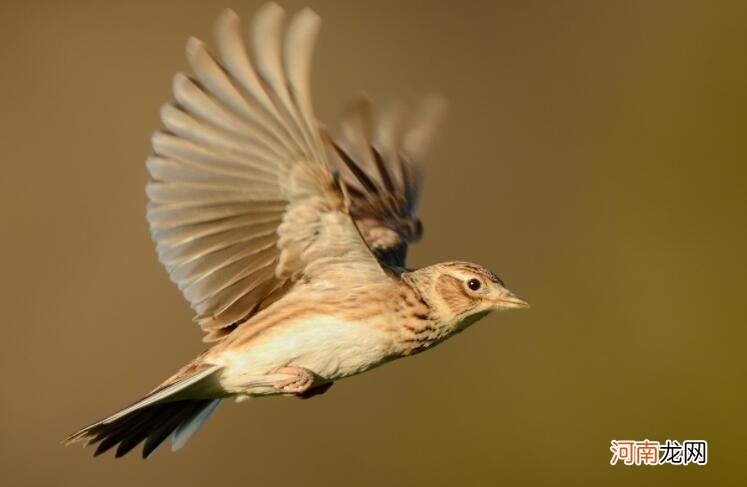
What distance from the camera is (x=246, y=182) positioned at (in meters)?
5.44

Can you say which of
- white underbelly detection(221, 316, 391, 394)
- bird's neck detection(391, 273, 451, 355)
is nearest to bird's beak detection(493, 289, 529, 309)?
bird's neck detection(391, 273, 451, 355)

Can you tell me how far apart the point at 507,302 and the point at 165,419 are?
1.41 meters

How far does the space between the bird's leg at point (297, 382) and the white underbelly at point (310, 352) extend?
2 cm

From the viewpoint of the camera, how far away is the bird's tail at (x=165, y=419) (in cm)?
538

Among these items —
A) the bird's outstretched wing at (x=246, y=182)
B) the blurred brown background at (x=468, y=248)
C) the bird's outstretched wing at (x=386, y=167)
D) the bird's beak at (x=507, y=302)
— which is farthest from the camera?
the blurred brown background at (x=468, y=248)

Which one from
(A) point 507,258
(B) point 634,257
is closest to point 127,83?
(A) point 507,258

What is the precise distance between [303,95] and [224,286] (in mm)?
803

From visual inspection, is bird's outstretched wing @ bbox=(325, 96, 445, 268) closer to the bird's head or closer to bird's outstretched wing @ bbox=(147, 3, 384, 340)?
the bird's head

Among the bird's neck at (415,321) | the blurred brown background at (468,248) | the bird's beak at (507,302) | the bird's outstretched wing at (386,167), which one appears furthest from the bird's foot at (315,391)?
the blurred brown background at (468,248)

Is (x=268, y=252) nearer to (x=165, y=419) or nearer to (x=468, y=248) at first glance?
(x=165, y=419)

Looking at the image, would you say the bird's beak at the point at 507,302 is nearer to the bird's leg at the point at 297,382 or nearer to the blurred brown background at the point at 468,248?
the bird's leg at the point at 297,382

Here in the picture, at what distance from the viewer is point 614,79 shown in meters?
12.2

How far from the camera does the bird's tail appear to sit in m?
5.38

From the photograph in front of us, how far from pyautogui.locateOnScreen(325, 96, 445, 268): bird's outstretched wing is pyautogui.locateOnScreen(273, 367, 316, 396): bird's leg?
0.99 m
